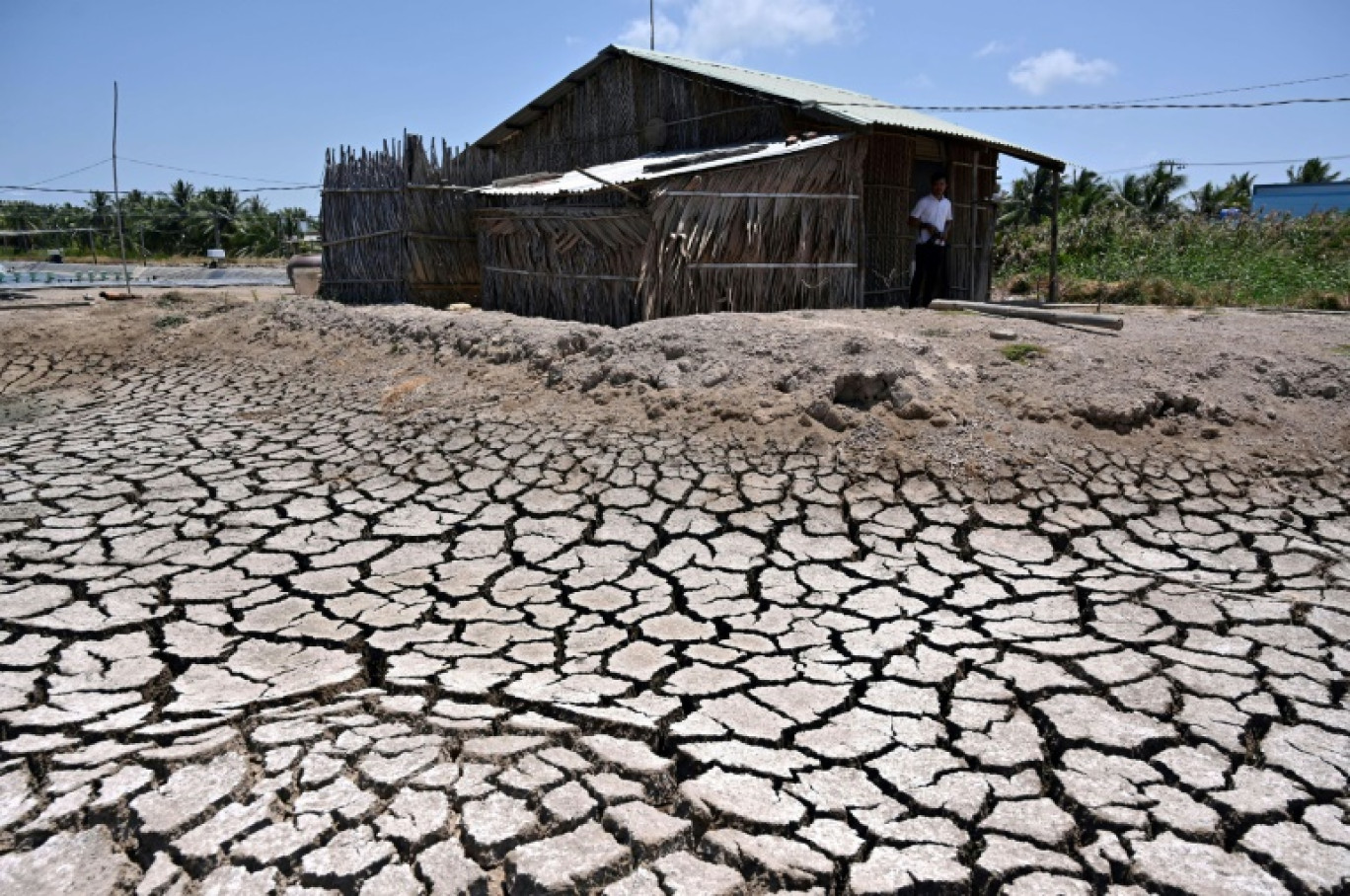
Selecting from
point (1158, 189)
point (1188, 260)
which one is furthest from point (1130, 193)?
point (1188, 260)

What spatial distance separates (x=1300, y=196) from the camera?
2853 centimetres

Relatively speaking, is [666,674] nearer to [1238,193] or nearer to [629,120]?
→ [629,120]

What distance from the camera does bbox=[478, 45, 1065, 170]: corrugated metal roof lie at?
9.80 m

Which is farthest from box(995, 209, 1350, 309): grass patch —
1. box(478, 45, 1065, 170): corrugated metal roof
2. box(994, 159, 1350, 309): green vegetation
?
box(478, 45, 1065, 170): corrugated metal roof

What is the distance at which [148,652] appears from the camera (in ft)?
11.9

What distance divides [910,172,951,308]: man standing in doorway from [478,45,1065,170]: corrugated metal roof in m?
0.94

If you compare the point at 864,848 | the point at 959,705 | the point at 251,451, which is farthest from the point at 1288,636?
the point at 251,451

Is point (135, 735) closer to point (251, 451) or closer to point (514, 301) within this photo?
point (251, 451)

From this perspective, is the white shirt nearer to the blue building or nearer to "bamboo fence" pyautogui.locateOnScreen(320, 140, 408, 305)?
"bamboo fence" pyautogui.locateOnScreen(320, 140, 408, 305)

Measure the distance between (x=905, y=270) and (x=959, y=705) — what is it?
8669 mm

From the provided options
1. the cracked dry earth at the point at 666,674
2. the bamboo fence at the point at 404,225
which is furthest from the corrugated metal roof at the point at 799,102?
the cracked dry earth at the point at 666,674

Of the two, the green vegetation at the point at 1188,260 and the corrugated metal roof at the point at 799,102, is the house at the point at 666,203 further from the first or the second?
the green vegetation at the point at 1188,260

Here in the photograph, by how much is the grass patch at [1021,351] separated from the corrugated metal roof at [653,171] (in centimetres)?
333

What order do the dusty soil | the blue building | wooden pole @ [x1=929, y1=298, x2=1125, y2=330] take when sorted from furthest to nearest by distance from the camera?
the blue building → wooden pole @ [x1=929, y1=298, x2=1125, y2=330] → the dusty soil
